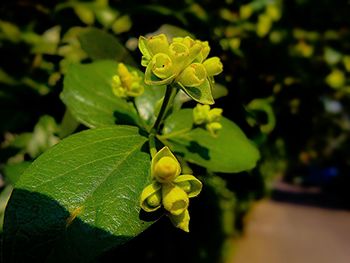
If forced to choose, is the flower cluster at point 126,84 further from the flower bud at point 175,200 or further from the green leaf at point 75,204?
the flower bud at point 175,200

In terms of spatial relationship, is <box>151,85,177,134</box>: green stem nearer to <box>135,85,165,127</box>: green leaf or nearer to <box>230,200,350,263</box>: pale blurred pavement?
<box>135,85,165,127</box>: green leaf

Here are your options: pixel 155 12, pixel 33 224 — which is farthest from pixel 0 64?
pixel 33 224

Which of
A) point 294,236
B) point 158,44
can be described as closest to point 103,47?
point 158,44

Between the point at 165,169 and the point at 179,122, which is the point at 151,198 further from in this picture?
the point at 179,122

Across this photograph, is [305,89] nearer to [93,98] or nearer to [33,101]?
[33,101]

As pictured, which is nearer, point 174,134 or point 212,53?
point 174,134

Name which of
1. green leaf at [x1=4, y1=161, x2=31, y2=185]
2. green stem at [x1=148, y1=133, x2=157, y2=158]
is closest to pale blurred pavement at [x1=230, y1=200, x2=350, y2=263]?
green leaf at [x1=4, y1=161, x2=31, y2=185]
